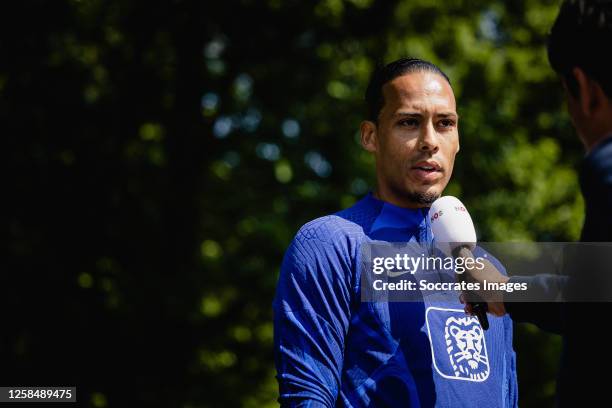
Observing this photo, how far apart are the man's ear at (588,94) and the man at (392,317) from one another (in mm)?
1084

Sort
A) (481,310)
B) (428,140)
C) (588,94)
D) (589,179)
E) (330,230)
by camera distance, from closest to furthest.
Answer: (589,179) → (588,94) → (481,310) → (330,230) → (428,140)

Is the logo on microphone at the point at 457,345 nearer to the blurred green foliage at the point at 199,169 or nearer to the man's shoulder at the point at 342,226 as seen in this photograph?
the man's shoulder at the point at 342,226

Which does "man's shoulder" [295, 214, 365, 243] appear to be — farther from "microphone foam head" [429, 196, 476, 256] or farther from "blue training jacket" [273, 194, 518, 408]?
"microphone foam head" [429, 196, 476, 256]

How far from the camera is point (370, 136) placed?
3955mm

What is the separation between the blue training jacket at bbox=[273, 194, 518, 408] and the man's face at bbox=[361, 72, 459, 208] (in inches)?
14.6

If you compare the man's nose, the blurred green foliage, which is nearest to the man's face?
the man's nose

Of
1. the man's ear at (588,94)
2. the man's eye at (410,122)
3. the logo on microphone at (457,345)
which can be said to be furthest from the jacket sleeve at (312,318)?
the man's ear at (588,94)

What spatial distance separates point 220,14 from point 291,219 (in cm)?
324

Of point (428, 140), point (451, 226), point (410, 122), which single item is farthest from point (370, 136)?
point (451, 226)

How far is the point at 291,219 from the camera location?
12016 millimetres

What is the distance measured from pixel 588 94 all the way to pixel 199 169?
9807 mm

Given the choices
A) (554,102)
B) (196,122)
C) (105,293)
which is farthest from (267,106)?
(554,102)

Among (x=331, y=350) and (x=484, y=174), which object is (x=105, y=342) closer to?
(x=484, y=174)

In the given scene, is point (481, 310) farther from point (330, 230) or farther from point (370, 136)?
point (370, 136)
